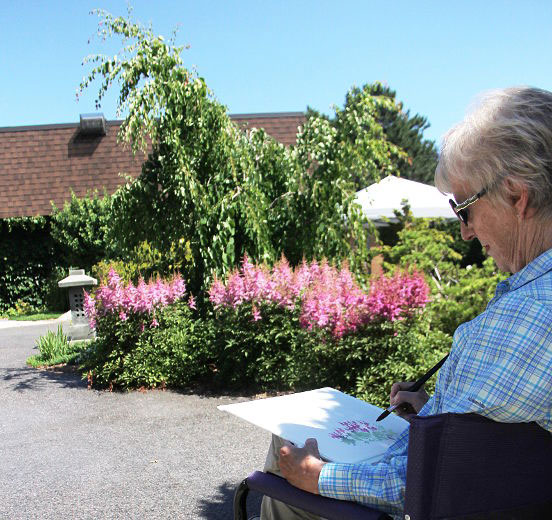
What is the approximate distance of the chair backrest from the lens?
4.04 feet

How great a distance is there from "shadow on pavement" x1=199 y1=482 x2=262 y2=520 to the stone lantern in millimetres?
5860

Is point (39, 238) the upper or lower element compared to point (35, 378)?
upper

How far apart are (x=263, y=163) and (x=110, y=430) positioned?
11.8ft

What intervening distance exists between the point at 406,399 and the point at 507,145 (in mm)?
931

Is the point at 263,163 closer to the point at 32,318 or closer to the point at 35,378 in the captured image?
the point at 35,378

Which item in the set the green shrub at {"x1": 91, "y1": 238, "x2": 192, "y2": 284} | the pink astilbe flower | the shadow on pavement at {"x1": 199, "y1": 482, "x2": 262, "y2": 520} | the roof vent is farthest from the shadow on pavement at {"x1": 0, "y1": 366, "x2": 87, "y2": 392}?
the roof vent

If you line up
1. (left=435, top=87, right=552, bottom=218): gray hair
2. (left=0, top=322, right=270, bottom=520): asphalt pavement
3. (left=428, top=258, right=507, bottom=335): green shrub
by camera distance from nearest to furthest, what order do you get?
1. (left=435, top=87, right=552, bottom=218): gray hair
2. (left=0, top=322, right=270, bottom=520): asphalt pavement
3. (left=428, top=258, right=507, bottom=335): green shrub

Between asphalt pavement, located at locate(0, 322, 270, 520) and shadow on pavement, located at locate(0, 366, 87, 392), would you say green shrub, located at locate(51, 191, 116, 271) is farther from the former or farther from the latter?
asphalt pavement, located at locate(0, 322, 270, 520)

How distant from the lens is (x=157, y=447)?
432 centimetres

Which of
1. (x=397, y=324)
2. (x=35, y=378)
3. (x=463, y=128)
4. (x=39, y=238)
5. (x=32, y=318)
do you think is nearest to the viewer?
(x=463, y=128)

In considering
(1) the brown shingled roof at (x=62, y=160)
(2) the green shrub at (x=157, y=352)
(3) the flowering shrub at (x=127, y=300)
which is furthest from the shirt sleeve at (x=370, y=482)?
(1) the brown shingled roof at (x=62, y=160)

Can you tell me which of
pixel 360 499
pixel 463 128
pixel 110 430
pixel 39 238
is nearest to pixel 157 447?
pixel 110 430

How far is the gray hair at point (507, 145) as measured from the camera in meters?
1.29

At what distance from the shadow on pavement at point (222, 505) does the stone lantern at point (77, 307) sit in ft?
19.2
